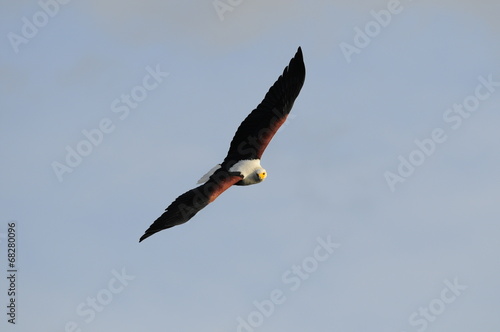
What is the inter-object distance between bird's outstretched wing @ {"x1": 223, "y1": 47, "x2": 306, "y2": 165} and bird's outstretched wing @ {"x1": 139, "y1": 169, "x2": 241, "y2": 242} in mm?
2150

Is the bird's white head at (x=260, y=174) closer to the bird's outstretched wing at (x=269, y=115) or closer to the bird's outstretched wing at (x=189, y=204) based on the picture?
the bird's outstretched wing at (x=269, y=115)

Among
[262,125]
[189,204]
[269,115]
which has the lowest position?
[189,204]

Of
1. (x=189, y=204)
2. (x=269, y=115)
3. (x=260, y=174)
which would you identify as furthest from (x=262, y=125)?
(x=189, y=204)

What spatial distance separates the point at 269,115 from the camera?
25.1 m

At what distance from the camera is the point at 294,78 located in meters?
25.0

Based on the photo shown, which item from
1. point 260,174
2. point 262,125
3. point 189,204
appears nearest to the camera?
point 189,204

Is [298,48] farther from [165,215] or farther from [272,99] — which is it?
[165,215]

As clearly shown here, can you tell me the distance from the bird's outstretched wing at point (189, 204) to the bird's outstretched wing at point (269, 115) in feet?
7.05

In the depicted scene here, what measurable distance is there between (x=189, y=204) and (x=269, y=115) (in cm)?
447

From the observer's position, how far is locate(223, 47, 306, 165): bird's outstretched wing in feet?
81.9

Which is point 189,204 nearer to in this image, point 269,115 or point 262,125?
point 262,125

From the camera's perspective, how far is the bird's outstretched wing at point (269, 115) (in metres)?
25.0

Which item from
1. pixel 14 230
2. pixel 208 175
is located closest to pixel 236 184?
pixel 208 175

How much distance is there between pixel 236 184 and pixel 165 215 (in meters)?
3.11
